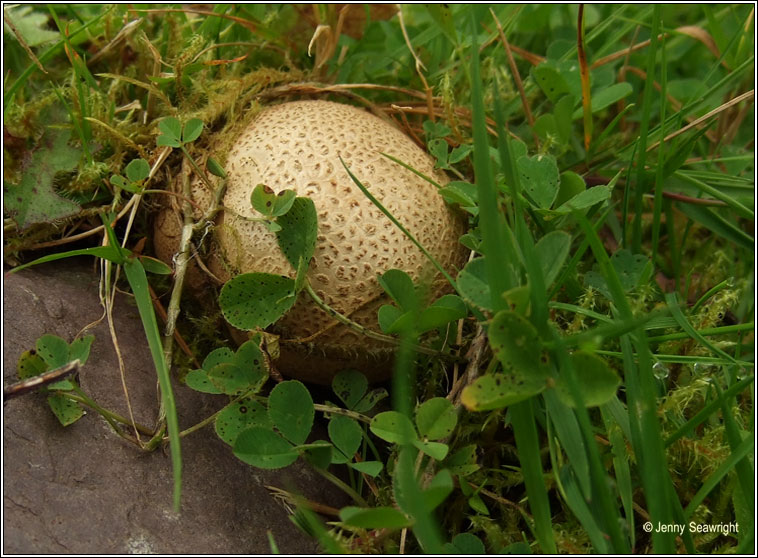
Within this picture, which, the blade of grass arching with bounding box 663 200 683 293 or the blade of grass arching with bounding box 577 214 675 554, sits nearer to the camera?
the blade of grass arching with bounding box 577 214 675 554

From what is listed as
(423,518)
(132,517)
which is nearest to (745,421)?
(423,518)

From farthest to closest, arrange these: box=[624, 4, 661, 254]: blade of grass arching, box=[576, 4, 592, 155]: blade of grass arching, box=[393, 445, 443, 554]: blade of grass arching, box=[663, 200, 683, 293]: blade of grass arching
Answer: box=[663, 200, 683, 293]: blade of grass arching
box=[576, 4, 592, 155]: blade of grass arching
box=[624, 4, 661, 254]: blade of grass arching
box=[393, 445, 443, 554]: blade of grass arching

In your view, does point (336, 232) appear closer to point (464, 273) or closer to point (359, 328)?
point (359, 328)

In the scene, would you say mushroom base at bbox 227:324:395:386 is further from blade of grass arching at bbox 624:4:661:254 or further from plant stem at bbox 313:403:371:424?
blade of grass arching at bbox 624:4:661:254

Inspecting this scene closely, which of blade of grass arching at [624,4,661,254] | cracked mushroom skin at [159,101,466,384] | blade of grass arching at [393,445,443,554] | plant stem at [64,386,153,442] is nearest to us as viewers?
blade of grass arching at [393,445,443,554]

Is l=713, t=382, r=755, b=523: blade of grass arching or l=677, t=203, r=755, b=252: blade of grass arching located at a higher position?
l=677, t=203, r=755, b=252: blade of grass arching

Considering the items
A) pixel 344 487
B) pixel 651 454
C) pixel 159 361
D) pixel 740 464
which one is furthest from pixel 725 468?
pixel 159 361

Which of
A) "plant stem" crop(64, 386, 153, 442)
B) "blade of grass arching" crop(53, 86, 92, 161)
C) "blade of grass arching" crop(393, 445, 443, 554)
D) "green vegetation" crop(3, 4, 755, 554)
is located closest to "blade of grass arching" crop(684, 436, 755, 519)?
"green vegetation" crop(3, 4, 755, 554)
